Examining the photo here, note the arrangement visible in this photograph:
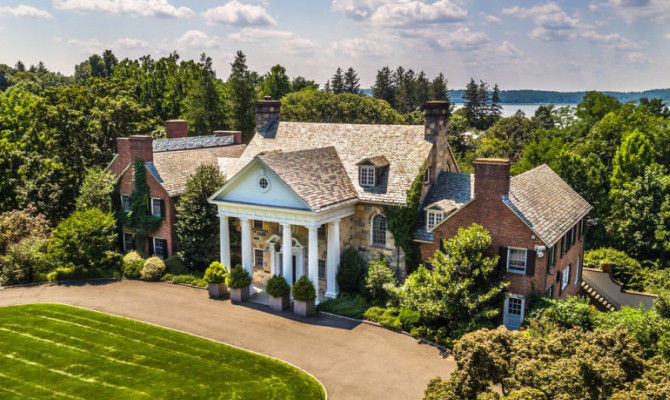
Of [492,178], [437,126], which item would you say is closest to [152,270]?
[437,126]

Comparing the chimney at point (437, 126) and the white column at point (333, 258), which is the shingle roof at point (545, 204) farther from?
the white column at point (333, 258)

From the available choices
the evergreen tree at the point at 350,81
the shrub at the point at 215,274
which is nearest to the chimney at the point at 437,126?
the shrub at the point at 215,274

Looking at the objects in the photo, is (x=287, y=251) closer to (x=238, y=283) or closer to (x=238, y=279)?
(x=238, y=279)

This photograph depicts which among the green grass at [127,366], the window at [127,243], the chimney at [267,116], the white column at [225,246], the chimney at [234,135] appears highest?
the chimney at [267,116]

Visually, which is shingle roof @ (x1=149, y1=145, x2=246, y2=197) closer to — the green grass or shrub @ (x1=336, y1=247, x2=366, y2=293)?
the green grass

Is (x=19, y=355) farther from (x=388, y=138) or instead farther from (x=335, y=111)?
(x=335, y=111)

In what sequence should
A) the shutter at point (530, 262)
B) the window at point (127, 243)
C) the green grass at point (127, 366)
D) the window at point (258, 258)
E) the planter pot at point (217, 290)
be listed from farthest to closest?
the window at point (127, 243)
the window at point (258, 258)
the planter pot at point (217, 290)
the shutter at point (530, 262)
the green grass at point (127, 366)

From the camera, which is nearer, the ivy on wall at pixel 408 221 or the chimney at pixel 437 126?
the ivy on wall at pixel 408 221
